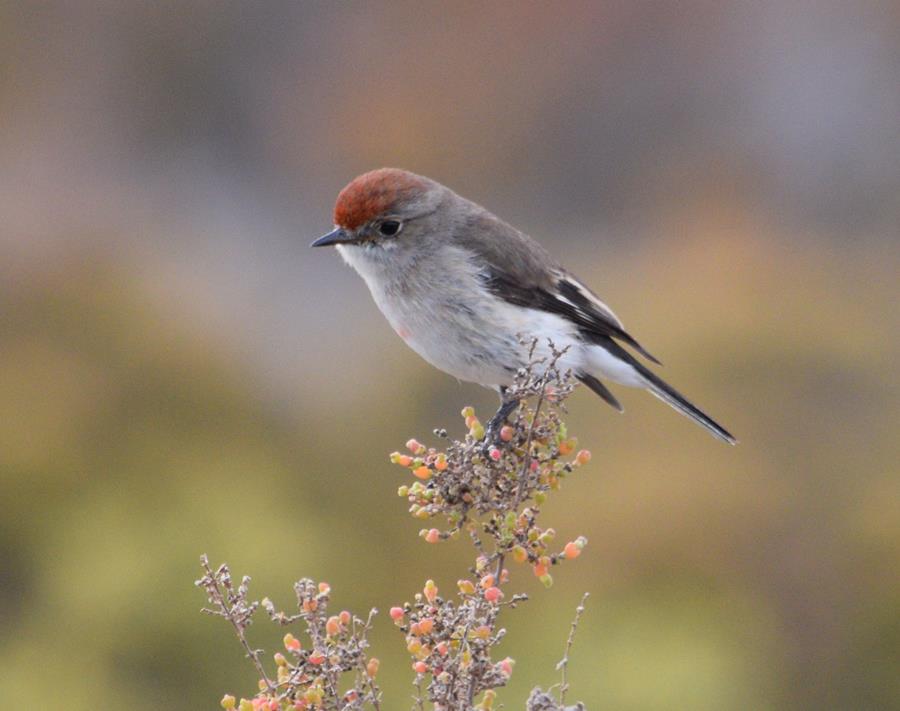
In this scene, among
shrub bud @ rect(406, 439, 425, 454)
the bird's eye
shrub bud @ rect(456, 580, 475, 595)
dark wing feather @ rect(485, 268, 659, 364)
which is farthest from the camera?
dark wing feather @ rect(485, 268, 659, 364)

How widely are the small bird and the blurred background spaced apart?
2227mm

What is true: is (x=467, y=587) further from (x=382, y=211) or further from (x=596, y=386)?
(x=596, y=386)

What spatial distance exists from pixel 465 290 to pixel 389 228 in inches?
11.5

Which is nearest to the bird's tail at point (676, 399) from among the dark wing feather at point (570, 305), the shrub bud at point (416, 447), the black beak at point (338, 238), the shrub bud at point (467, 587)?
the dark wing feather at point (570, 305)

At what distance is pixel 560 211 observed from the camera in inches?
599

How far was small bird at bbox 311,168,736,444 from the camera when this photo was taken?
359 centimetres

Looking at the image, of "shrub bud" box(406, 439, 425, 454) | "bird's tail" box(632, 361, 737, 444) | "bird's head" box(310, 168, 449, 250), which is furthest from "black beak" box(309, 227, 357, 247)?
"shrub bud" box(406, 439, 425, 454)

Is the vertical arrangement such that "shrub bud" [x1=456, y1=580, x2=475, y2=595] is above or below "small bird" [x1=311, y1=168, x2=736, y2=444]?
below

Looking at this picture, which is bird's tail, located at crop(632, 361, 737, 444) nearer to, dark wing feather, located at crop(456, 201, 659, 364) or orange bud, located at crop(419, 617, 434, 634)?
dark wing feather, located at crop(456, 201, 659, 364)

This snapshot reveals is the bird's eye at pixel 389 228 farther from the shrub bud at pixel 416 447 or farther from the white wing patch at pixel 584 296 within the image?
the shrub bud at pixel 416 447

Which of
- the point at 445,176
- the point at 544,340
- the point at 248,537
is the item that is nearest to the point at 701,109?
the point at 445,176

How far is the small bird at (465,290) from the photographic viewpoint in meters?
3.59

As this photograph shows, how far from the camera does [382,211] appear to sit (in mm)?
3678

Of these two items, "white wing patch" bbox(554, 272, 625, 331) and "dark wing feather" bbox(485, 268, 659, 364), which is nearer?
"dark wing feather" bbox(485, 268, 659, 364)
